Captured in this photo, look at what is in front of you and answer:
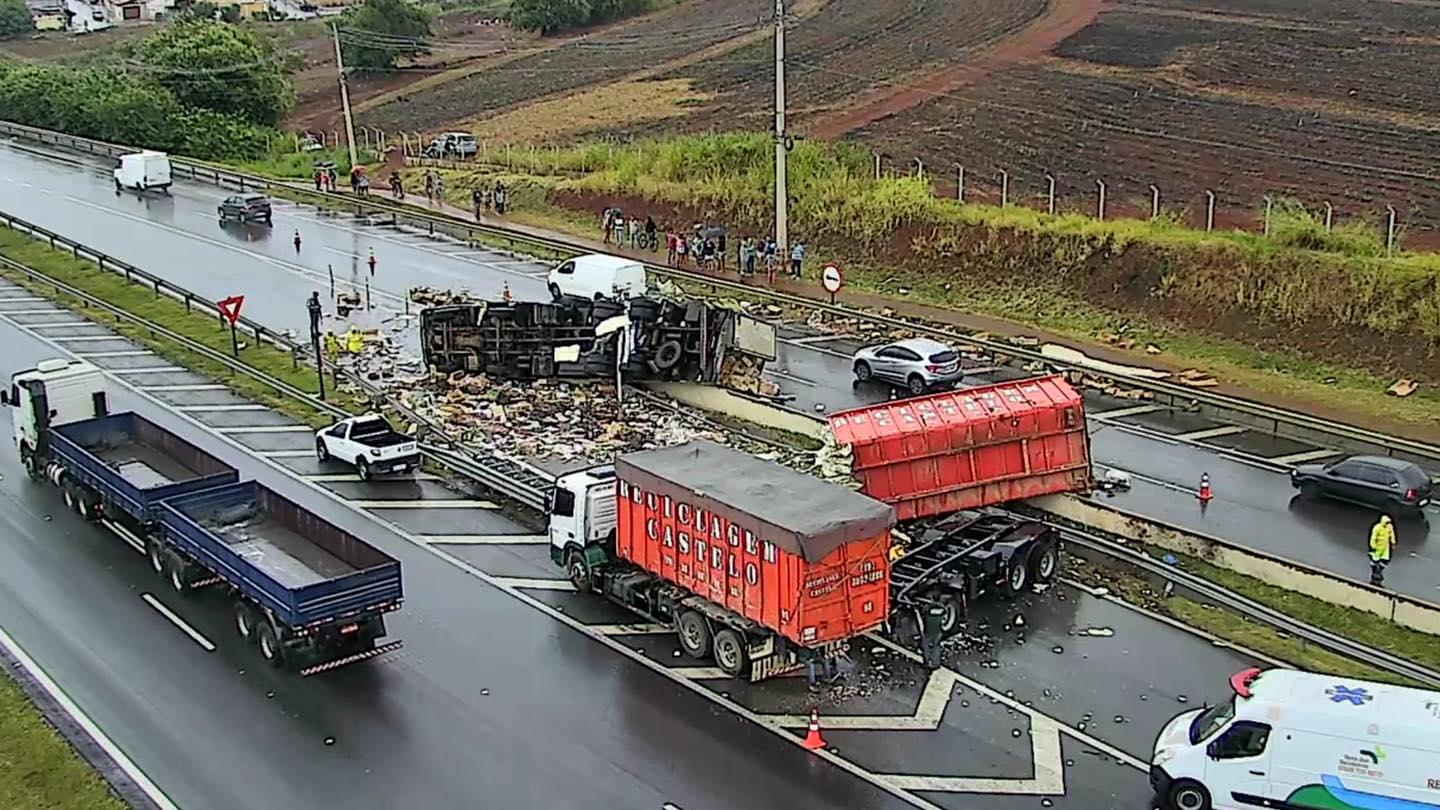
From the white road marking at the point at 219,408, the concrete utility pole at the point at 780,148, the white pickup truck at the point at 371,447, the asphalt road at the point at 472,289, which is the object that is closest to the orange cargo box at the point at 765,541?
the white pickup truck at the point at 371,447

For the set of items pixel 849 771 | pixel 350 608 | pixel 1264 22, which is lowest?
pixel 849 771

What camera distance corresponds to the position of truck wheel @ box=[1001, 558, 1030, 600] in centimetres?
2348

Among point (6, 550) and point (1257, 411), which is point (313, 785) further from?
point (1257, 411)

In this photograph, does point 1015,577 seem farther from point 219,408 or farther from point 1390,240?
point 1390,240

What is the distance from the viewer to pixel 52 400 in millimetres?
29812

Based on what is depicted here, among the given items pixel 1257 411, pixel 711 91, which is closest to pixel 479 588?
pixel 1257 411

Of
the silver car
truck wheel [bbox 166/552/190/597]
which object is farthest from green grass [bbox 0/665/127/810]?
the silver car

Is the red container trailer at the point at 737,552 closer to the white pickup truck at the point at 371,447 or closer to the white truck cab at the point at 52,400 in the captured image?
the white pickup truck at the point at 371,447

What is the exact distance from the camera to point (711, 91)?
84500 millimetres

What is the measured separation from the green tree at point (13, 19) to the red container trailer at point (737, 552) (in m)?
147

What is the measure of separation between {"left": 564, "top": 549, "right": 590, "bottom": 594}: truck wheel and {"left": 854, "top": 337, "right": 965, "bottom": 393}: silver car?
1416cm

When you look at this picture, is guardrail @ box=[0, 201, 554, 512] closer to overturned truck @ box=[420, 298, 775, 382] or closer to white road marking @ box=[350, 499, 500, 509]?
white road marking @ box=[350, 499, 500, 509]

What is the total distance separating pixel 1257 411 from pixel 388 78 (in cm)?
8928

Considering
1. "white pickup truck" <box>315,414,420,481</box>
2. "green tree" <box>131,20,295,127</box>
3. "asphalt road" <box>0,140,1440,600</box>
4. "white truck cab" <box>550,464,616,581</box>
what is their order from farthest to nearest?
"green tree" <box>131,20,295,127</box>, "white pickup truck" <box>315,414,420,481</box>, "asphalt road" <box>0,140,1440,600</box>, "white truck cab" <box>550,464,616,581</box>
